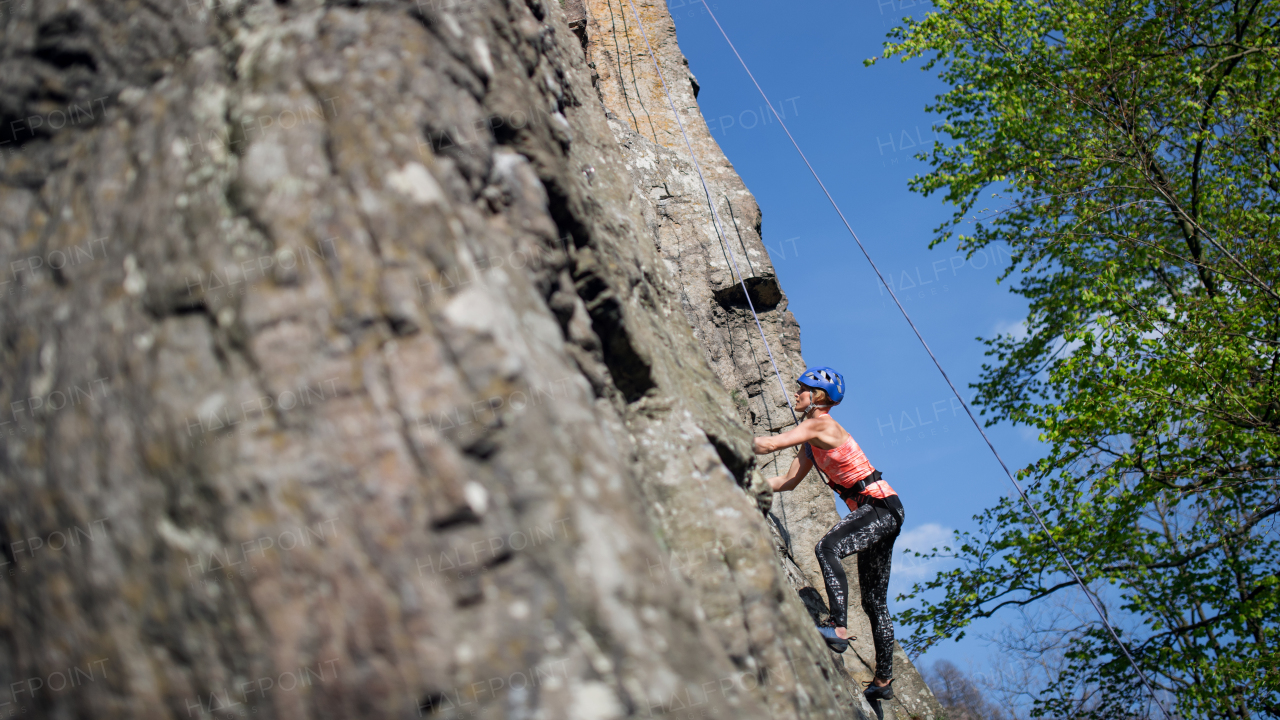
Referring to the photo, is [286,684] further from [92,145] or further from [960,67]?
[960,67]

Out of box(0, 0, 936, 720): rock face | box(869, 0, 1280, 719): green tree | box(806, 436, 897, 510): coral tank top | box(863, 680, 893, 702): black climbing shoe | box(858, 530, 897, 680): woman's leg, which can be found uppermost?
box(869, 0, 1280, 719): green tree

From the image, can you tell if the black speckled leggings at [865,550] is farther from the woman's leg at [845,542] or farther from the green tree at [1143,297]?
the green tree at [1143,297]

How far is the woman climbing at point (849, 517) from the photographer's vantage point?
501 cm

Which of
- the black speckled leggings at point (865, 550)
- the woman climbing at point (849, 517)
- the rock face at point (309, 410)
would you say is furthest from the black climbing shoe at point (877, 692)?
the rock face at point (309, 410)

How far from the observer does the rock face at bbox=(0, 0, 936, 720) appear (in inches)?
83.0

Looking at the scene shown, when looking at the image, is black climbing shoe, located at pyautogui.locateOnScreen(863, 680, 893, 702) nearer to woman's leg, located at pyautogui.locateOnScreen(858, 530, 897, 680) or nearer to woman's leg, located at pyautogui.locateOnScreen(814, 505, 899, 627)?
woman's leg, located at pyautogui.locateOnScreen(858, 530, 897, 680)

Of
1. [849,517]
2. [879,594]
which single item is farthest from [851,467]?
[879,594]

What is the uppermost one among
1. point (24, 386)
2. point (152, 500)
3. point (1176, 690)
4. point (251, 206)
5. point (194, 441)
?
point (1176, 690)

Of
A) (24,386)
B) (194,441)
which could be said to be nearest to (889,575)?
(194,441)

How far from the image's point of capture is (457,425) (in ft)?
7.47

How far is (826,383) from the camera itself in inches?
212

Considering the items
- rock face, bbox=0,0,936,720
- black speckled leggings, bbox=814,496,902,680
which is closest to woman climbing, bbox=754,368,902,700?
black speckled leggings, bbox=814,496,902,680

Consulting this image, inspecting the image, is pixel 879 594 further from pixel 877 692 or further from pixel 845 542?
pixel 877 692

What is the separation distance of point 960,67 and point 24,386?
14.3m
